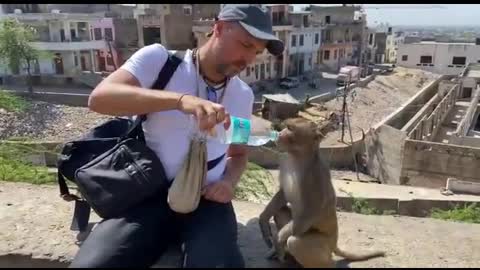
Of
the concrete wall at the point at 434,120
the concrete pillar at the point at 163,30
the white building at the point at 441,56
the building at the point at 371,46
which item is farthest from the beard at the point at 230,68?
the building at the point at 371,46

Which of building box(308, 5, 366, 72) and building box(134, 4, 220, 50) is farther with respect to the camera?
building box(308, 5, 366, 72)

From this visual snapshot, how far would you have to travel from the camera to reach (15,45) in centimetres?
1991

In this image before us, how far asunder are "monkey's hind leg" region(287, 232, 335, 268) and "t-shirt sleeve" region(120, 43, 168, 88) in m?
1.11

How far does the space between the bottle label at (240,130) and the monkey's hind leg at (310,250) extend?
1.95 ft

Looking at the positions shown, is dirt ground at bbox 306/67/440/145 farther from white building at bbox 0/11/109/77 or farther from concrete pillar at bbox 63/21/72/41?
concrete pillar at bbox 63/21/72/41

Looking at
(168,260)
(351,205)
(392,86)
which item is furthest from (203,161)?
(392,86)

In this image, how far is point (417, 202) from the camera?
824cm

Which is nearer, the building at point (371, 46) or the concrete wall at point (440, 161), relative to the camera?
the concrete wall at point (440, 161)

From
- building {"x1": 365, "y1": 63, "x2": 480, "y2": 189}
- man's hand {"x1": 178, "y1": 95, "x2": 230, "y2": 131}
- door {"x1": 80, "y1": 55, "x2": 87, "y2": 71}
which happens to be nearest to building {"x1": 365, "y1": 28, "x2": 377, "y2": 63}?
building {"x1": 365, "y1": 63, "x2": 480, "y2": 189}

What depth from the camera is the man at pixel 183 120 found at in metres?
2.04

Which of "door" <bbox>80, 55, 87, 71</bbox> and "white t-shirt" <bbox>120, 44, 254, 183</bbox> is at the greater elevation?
"white t-shirt" <bbox>120, 44, 254, 183</bbox>

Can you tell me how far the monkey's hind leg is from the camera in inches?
86.7

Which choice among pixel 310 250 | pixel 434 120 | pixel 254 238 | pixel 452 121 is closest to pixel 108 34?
pixel 434 120

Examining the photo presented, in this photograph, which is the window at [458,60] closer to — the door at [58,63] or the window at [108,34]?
the window at [108,34]
